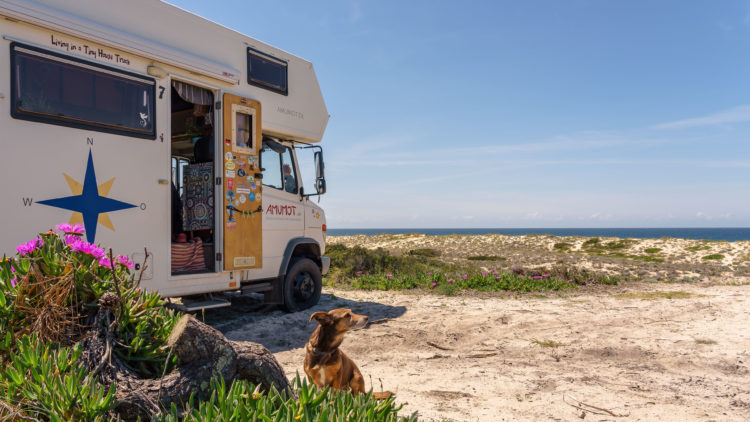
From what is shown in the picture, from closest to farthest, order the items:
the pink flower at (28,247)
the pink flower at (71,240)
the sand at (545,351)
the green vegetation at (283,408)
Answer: the green vegetation at (283,408) < the pink flower at (28,247) < the pink flower at (71,240) < the sand at (545,351)

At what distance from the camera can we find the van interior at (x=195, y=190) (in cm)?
684

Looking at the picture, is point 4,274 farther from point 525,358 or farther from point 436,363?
point 525,358

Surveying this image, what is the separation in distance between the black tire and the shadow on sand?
0.16 meters

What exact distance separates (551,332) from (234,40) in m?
6.46

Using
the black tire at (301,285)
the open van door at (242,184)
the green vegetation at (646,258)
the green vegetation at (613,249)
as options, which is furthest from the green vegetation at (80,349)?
the green vegetation at (613,249)

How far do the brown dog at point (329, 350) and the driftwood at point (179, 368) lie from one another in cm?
48

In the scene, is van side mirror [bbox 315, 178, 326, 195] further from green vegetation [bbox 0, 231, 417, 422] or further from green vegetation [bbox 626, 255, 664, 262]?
green vegetation [bbox 626, 255, 664, 262]

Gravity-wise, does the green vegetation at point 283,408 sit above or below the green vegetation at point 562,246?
above

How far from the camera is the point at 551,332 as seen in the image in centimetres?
700

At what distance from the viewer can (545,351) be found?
6.02 metres

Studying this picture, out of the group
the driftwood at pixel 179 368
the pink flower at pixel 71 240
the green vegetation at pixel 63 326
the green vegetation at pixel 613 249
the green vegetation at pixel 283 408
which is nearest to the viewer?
the green vegetation at pixel 283 408

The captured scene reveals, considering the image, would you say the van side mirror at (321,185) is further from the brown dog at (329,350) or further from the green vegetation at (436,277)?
the brown dog at (329,350)

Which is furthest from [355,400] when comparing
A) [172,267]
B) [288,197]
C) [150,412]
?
[288,197]

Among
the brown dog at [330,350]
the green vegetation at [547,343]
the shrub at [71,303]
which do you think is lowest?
the green vegetation at [547,343]
